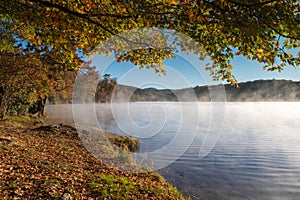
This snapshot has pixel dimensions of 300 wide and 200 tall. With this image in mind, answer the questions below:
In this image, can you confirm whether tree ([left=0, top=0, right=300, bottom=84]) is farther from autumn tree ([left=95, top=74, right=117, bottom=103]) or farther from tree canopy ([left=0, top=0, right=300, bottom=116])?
autumn tree ([left=95, top=74, right=117, bottom=103])

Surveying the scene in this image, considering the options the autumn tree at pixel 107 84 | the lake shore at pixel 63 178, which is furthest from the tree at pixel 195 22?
the lake shore at pixel 63 178

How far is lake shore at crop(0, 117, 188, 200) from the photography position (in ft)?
23.3

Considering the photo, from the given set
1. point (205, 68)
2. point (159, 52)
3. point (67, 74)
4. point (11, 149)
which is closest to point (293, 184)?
point (205, 68)

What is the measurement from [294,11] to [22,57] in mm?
19361

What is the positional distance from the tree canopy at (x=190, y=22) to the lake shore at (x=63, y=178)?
15.9 ft

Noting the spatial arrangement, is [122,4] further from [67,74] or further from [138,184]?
[67,74]

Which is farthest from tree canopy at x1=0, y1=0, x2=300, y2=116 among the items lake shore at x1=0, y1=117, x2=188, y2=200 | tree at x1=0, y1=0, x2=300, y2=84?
lake shore at x1=0, y1=117, x2=188, y2=200

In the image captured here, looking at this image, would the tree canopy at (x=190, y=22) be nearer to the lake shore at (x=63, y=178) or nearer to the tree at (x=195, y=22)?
the tree at (x=195, y=22)

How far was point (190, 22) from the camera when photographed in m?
6.27

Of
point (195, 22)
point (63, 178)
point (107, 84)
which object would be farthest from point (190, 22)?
point (107, 84)

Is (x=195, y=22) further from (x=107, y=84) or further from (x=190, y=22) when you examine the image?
(x=107, y=84)

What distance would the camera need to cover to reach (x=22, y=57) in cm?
1867

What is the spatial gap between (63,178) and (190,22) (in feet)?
22.6

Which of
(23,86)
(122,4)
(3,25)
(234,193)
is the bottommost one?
(234,193)
